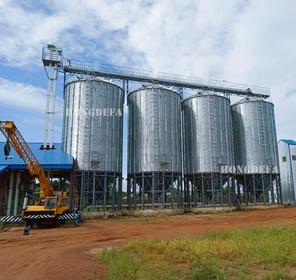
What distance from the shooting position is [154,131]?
4006 cm

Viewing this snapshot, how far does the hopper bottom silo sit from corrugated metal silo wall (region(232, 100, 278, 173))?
1172 cm

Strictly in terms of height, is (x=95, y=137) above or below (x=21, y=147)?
above

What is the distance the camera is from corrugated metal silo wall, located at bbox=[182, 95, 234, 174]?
42.3 m

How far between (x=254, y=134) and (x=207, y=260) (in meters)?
39.3

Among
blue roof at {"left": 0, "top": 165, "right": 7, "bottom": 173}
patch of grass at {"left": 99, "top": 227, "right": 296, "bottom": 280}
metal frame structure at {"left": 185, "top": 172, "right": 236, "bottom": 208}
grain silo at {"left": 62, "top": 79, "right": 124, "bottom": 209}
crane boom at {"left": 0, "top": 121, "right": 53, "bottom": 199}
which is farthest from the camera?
metal frame structure at {"left": 185, "top": 172, "right": 236, "bottom": 208}

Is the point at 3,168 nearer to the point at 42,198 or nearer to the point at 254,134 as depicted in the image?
the point at 42,198

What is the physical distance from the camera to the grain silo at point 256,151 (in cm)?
4594

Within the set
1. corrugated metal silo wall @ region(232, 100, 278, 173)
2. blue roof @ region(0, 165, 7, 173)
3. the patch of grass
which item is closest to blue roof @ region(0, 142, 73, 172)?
blue roof @ region(0, 165, 7, 173)

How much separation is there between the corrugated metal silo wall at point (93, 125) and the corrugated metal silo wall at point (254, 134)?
18184 mm

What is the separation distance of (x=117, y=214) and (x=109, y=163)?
5.68m

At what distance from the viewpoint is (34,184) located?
37.3m

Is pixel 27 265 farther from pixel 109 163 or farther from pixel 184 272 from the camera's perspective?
pixel 109 163

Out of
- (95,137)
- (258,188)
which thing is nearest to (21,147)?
(95,137)

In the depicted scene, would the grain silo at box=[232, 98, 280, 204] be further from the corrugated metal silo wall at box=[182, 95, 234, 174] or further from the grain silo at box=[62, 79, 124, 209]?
the grain silo at box=[62, 79, 124, 209]
